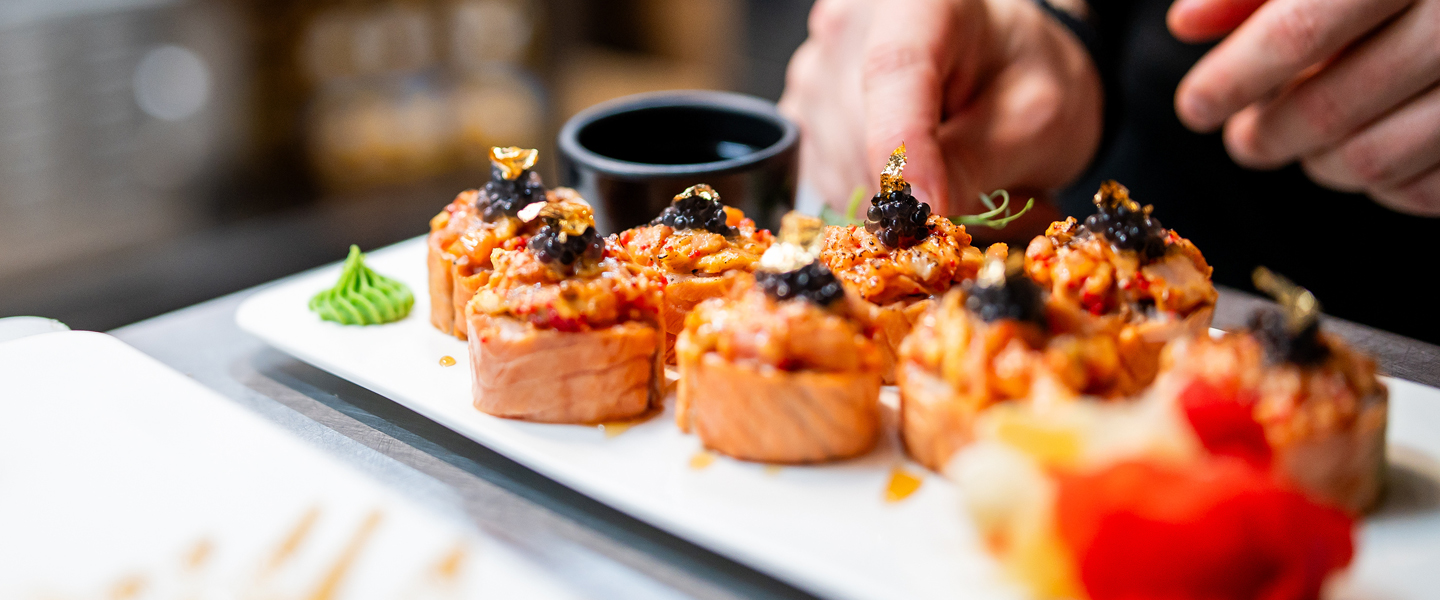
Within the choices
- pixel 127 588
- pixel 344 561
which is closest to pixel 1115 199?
pixel 344 561

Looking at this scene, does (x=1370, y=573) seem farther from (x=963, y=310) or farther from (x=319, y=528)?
(x=319, y=528)

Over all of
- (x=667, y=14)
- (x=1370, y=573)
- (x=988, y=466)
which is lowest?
(x=667, y=14)

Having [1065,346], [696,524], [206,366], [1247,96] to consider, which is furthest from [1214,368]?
[206,366]

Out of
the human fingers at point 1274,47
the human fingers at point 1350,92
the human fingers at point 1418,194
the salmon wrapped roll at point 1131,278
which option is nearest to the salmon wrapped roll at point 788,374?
the salmon wrapped roll at point 1131,278

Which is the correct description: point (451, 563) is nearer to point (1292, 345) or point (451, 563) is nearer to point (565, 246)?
point (565, 246)

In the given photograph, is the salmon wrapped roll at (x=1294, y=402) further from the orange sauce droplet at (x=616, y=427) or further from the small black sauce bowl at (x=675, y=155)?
the small black sauce bowl at (x=675, y=155)

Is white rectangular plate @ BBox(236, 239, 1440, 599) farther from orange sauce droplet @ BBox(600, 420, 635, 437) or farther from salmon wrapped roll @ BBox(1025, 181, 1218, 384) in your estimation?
salmon wrapped roll @ BBox(1025, 181, 1218, 384)
